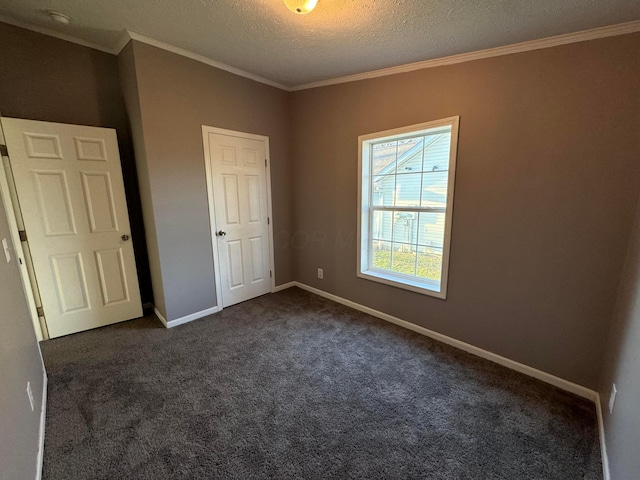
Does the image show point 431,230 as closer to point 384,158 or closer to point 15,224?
point 384,158

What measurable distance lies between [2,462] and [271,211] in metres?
2.74

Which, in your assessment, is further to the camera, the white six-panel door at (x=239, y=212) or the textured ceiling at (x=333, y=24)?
the white six-panel door at (x=239, y=212)

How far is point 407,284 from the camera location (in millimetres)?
2605

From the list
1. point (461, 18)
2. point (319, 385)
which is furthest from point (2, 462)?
point (461, 18)

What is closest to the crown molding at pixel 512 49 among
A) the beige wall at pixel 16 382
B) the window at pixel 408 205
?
the window at pixel 408 205

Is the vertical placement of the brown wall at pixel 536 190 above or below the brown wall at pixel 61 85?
below

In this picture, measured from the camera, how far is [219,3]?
165 cm

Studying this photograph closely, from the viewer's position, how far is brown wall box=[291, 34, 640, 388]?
1.61m

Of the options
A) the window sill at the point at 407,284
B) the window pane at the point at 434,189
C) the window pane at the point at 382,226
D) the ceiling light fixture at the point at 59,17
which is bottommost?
the window sill at the point at 407,284

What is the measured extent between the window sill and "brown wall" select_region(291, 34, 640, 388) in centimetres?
7

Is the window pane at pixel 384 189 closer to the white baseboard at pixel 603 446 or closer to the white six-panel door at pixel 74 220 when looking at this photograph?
the white baseboard at pixel 603 446

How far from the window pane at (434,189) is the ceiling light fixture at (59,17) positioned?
9.83ft

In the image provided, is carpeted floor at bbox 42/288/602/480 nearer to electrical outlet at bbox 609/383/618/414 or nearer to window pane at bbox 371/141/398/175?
electrical outlet at bbox 609/383/618/414

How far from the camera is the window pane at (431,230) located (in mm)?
2406
